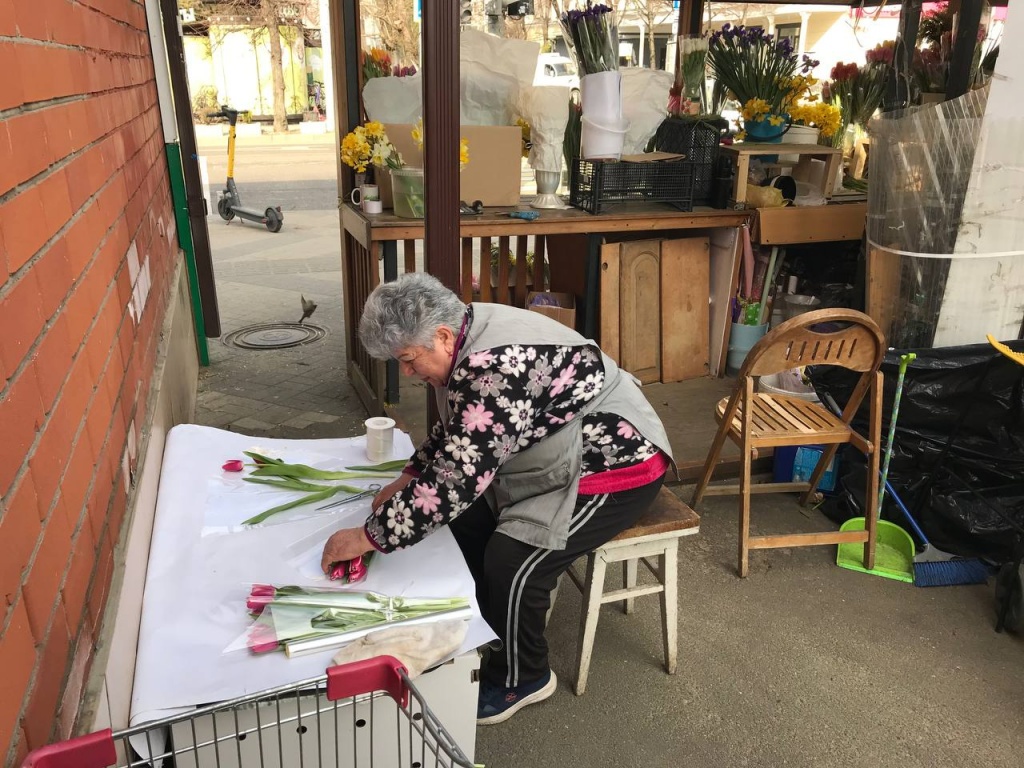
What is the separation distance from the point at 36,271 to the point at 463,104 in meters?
3.70

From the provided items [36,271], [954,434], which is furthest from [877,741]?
[36,271]

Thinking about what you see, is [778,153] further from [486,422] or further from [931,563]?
[486,422]

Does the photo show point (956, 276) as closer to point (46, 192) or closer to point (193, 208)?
point (46, 192)

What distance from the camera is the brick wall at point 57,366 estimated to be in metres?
1.02

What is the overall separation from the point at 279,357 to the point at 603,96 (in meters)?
2.85

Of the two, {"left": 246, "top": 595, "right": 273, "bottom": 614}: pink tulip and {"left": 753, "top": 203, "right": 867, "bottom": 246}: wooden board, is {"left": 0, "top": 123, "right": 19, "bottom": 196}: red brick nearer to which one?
{"left": 246, "top": 595, "right": 273, "bottom": 614}: pink tulip

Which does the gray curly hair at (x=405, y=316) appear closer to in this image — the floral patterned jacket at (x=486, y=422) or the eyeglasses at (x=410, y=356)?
the eyeglasses at (x=410, y=356)

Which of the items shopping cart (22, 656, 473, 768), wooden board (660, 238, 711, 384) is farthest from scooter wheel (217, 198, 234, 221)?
shopping cart (22, 656, 473, 768)

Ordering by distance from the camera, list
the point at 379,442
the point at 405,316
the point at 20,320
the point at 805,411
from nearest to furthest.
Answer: the point at 20,320 < the point at 405,316 < the point at 379,442 < the point at 805,411

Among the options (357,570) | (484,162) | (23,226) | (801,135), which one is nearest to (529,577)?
(357,570)

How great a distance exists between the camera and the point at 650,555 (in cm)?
242

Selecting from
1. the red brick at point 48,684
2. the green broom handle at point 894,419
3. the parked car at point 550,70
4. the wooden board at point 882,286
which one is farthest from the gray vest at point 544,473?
the parked car at point 550,70

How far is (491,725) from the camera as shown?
93.3 inches

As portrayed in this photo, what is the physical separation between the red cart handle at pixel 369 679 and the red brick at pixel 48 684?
386 millimetres
